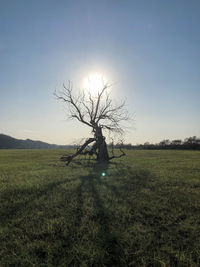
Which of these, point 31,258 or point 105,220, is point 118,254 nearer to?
point 105,220

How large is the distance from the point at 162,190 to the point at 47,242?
476cm

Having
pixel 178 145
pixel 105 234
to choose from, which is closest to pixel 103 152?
pixel 105 234

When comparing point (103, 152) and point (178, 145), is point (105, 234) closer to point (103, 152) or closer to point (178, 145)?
point (103, 152)

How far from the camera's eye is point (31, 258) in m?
2.24

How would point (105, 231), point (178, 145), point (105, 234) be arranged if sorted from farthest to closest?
point (178, 145)
point (105, 231)
point (105, 234)

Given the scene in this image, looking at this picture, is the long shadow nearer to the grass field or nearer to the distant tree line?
the grass field

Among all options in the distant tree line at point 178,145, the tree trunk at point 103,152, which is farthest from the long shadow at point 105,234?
the distant tree line at point 178,145

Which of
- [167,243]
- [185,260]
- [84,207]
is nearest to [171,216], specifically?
[167,243]

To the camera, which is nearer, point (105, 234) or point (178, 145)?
point (105, 234)

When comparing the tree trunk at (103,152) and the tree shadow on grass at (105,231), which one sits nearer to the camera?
the tree shadow on grass at (105,231)

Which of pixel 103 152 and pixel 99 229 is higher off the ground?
pixel 103 152

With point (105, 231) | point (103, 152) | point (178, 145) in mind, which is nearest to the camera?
point (105, 231)

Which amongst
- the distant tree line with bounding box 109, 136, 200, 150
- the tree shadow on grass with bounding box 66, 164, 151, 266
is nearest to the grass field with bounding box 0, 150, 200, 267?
the tree shadow on grass with bounding box 66, 164, 151, 266

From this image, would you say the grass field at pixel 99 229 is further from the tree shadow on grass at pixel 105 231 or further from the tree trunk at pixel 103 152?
the tree trunk at pixel 103 152
